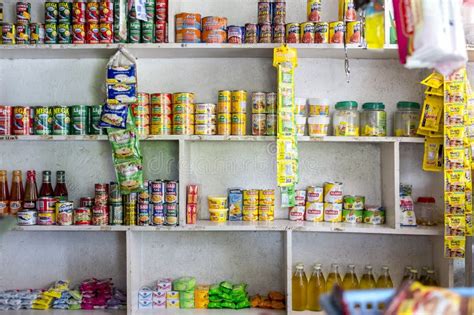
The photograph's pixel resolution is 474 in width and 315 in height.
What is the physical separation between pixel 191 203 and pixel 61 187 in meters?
0.75

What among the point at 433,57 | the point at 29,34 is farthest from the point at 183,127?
the point at 433,57

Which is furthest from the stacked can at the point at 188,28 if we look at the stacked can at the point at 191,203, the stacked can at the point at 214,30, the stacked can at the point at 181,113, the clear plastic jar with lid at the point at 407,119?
the clear plastic jar with lid at the point at 407,119

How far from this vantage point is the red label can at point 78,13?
2941mm

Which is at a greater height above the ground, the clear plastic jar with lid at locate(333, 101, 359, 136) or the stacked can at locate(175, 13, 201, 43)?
the stacked can at locate(175, 13, 201, 43)

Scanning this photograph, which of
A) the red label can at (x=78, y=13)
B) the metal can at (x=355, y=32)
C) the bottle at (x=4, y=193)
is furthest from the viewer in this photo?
the bottle at (x=4, y=193)

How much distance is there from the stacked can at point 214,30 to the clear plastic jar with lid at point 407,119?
99 centimetres

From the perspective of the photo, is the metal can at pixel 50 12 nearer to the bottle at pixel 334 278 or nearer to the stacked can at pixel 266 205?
the stacked can at pixel 266 205

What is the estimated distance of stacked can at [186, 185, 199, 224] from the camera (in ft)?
9.74

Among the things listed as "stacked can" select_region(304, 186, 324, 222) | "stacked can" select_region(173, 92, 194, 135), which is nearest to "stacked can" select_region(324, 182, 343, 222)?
"stacked can" select_region(304, 186, 324, 222)

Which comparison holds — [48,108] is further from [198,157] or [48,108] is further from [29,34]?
[198,157]

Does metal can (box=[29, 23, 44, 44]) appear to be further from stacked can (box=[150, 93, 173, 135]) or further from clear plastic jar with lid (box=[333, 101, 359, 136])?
clear plastic jar with lid (box=[333, 101, 359, 136])

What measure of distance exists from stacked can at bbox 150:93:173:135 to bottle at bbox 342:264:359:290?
1207mm

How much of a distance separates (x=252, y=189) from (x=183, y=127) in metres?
0.52

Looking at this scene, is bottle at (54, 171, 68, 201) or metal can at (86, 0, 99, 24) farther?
bottle at (54, 171, 68, 201)
